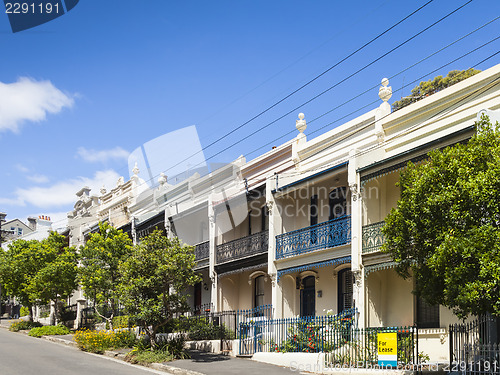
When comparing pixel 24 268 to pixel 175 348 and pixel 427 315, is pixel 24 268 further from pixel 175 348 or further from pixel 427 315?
pixel 427 315

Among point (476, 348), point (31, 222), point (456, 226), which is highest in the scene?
point (31, 222)

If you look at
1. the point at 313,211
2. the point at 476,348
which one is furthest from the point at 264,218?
the point at 476,348

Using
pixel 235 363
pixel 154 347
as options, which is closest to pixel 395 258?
pixel 235 363

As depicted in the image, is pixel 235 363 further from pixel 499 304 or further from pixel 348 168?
pixel 499 304

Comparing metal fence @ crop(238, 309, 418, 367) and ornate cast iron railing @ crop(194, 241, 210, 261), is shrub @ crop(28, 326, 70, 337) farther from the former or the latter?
metal fence @ crop(238, 309, 418, 367)

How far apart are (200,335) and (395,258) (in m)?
11.5

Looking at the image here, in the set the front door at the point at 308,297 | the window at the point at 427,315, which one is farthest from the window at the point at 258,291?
the window at the point at 427,315

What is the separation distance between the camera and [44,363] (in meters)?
18.1

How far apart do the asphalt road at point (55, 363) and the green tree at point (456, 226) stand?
27.7ft

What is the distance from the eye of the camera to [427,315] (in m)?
18.7

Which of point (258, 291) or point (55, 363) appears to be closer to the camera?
point (55, 363)

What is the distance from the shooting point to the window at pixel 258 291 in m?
26.8

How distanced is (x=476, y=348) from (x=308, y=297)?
10.9 meters

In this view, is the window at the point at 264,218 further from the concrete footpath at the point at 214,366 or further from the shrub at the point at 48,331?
the shrub at the point at 48,331
